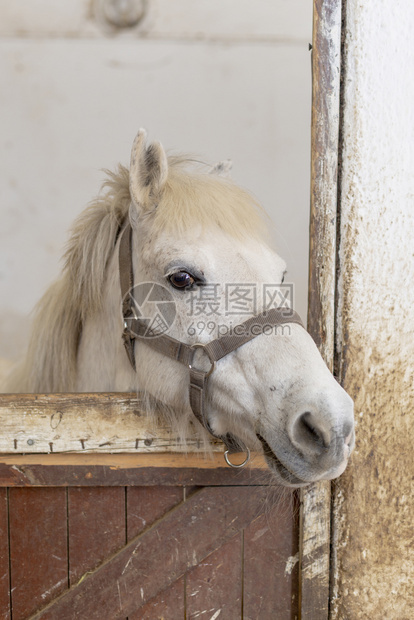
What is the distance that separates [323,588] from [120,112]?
12.0 feet

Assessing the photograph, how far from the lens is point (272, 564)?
1389mm

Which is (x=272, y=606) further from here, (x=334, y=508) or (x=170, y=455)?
(x=170, y=455)

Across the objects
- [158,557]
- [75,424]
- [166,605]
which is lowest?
[166,605]

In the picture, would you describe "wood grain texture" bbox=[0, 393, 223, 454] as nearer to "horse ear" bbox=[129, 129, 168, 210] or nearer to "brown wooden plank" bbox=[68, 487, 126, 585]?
"brown wooden plank" bbox=[68, 487, 126, 585]

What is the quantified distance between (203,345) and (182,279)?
0.16 metres

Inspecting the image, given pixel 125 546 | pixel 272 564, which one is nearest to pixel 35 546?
pixel 125 546

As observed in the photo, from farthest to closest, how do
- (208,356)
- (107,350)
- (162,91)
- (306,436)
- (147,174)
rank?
(162,91)
(107,350)
(147,174)
(208,356)
(306,436)

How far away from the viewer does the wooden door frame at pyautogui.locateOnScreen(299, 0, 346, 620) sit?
1.31 metres

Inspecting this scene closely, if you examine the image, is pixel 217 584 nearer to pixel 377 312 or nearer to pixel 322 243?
pixel 377 312

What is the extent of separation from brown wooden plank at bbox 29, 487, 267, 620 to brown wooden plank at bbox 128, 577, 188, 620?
0.03 meters

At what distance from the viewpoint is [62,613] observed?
1.33 meters

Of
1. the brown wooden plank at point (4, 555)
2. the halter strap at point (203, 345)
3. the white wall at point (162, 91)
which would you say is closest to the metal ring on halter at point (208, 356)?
the halter strap at point (203, 345)

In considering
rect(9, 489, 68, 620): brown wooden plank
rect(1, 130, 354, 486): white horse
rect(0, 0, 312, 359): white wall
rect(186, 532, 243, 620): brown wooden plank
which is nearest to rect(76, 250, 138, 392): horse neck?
rect(1, 130, 354, 486): white horse

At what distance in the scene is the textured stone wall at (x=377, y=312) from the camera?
131 cm
